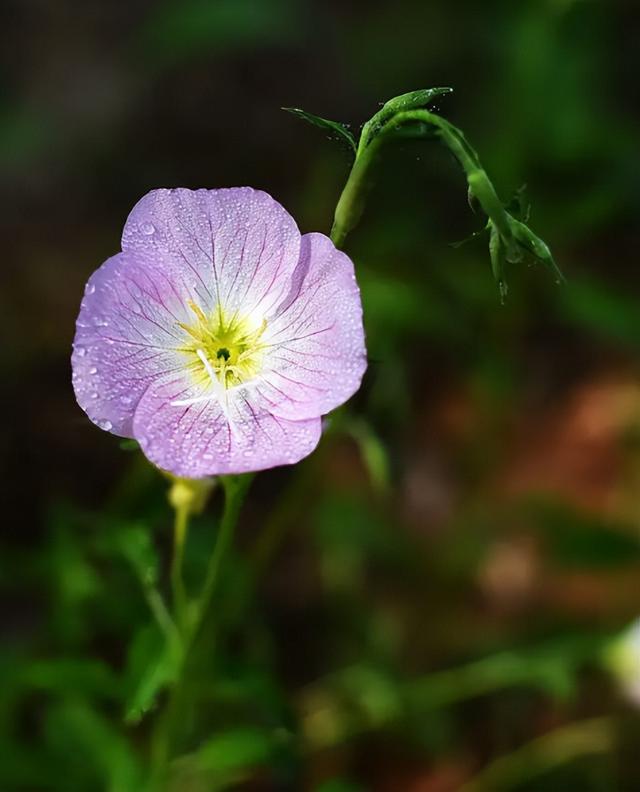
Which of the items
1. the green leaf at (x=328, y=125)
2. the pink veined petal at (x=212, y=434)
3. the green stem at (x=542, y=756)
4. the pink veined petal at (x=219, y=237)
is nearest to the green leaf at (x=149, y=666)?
the pink veined petal at (x=212, y=434)

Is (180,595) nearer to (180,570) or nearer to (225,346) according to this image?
(180,570)

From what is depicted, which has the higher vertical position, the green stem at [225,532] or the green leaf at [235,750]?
the green stem at [225,532]

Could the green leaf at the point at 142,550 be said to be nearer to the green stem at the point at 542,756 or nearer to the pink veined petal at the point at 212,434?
the pink veined petal at the point at 212,434

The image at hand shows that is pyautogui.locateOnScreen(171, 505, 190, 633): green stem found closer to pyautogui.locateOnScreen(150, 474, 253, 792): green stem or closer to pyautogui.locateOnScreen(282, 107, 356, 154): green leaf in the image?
pyautogui.locateOnScreen(150, 474, 253, 792): green stem

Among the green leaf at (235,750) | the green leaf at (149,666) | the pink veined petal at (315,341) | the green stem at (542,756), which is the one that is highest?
the pink veined petal at (315,341)

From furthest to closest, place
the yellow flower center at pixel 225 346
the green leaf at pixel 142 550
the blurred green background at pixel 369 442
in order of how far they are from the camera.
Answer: the blurred green background at pixel 369 442, the green leaf at pixel 142 550, the yellow flower center at pixel 225 346

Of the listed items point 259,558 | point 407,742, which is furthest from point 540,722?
point 259,558

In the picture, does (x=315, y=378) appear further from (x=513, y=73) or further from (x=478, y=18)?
(x=478, y=18)
